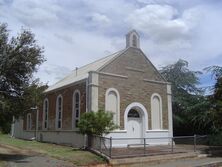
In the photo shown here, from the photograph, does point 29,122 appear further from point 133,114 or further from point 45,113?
point 133,114

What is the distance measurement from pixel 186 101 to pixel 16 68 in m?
23.2

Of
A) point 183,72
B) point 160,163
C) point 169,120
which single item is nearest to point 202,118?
point 169,120

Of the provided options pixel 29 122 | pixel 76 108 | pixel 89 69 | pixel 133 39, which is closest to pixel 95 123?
pixel 76 108

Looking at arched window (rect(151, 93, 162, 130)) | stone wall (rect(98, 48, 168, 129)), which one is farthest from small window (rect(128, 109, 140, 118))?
arched window (rect(151, 93, 162, 130))

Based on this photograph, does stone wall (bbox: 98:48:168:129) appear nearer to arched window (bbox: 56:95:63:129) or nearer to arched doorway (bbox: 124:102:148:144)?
arched doorway (bbox: 124:102:148:144)

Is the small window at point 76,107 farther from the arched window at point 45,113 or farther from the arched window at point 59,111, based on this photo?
the arched window at point 45,113

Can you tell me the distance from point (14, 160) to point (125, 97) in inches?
451

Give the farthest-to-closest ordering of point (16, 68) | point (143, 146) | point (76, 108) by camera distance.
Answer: point (76, 108) < point (143, 146) < point (16, 68)

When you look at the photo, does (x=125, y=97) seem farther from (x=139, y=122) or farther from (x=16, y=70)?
(x=16, y=70)

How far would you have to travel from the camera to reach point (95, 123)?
23.7 meters

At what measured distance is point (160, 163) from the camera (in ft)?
71.1

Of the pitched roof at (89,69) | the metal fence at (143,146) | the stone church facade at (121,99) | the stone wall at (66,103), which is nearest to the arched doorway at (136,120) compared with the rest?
the stone church facade at (121,99)

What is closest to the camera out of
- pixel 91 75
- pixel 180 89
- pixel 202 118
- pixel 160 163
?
pixel 160 163

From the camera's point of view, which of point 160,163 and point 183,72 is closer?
point 160,163
